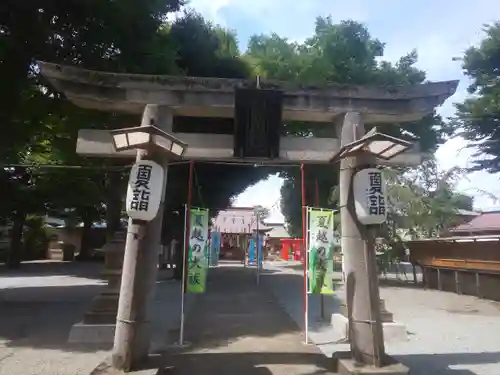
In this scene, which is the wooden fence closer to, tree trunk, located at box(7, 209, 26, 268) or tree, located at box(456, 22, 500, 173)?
tree, located at box(456, 22, 500, 173)

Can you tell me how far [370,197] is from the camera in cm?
634

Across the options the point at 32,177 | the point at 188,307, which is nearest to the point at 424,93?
the point at 188,307

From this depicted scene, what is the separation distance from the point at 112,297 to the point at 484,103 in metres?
15.0

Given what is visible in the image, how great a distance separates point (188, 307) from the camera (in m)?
13.0

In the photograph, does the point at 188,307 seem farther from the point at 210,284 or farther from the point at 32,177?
the point at 32,177

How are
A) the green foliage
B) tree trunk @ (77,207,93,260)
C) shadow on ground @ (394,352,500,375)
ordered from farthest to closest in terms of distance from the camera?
tree trunk @ (77,207,93,260) < the green foliage < shadow on ground @ (394,352,500,375)

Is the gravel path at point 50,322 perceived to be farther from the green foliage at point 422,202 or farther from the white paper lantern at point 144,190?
the green foliage at point 422,202

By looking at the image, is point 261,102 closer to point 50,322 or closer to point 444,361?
point 444,361

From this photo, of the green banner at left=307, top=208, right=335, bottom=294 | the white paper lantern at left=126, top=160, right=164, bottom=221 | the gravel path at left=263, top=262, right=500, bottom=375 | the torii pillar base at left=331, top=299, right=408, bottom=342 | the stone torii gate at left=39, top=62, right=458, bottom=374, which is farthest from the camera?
the torii pillar base at left=331, top=299, right=408, bottom=342

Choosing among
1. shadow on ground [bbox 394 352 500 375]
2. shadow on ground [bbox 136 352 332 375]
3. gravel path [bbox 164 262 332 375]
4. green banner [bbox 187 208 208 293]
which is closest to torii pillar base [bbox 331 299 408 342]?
gravel path [bbox 164 262 332 375]

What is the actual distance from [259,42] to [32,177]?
46.0ft

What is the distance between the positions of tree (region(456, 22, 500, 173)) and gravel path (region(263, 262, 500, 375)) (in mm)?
6196

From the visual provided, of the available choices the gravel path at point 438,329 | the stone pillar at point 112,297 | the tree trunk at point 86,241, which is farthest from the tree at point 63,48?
the tree trunk at point 86,241

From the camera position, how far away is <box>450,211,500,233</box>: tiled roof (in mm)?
21913
